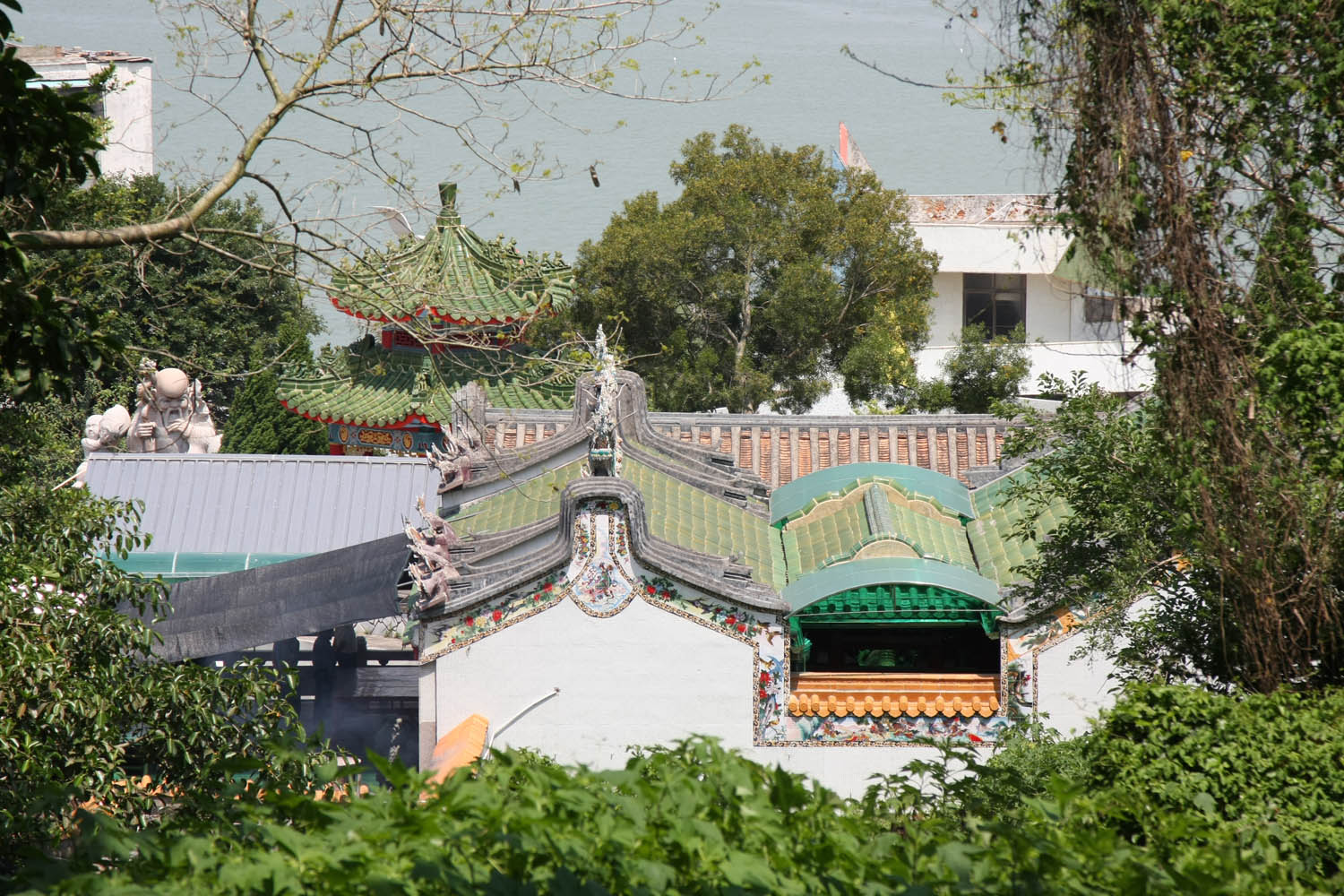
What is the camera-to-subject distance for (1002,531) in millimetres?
11531

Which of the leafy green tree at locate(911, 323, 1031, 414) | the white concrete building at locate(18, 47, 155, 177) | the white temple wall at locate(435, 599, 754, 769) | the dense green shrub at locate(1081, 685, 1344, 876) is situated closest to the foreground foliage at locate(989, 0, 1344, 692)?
the dense green shrub at locate(1081, 685, 1344, 876)

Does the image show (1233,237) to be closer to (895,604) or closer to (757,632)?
(895,604)

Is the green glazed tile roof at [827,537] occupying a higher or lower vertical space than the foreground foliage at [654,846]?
higher

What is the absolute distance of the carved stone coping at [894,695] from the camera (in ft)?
33.1

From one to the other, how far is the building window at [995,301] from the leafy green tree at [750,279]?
5.81 m

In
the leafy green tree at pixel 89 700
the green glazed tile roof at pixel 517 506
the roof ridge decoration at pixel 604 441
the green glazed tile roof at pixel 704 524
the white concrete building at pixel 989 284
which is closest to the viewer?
the leafy green tree at pixel 89 700

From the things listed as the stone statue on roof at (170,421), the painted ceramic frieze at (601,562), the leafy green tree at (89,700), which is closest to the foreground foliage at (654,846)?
the leafy green tree at (89,700)

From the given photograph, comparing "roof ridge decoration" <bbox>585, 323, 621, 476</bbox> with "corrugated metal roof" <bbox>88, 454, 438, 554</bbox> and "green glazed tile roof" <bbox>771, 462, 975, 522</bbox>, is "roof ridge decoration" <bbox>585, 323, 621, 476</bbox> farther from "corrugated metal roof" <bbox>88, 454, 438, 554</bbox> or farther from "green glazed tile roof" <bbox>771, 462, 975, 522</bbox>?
"corrugated metal roof" <bbox>88, 454, 438, 554</bbox>

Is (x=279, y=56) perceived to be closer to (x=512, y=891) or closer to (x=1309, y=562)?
(x=512, y=891)

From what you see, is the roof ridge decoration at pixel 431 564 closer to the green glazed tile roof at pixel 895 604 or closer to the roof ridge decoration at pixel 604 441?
the roof ridge decoration at pixel 604 441

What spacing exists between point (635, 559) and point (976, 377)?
42.9 ft

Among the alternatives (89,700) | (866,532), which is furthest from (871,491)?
(89,700)

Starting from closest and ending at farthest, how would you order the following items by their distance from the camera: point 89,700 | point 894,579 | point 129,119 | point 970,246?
point 89,700 → point 894,579 → point 970,246 → point 129,119

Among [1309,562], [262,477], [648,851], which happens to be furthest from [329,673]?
[648,851]
